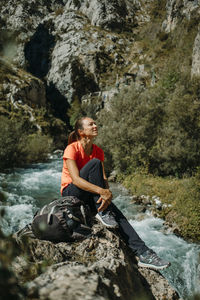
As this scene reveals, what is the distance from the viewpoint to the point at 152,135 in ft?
48.2

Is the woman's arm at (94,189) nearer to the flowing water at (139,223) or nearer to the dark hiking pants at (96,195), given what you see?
the dark hiking pants at (96,195)

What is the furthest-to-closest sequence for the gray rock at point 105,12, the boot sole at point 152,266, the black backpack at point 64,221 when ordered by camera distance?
the gray rock at point 105,12
the boot sole at point 152,266
the black backpack at point 64,221

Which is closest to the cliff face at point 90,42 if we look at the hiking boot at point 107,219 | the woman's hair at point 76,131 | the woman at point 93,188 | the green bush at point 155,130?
the green bush at point 155,130

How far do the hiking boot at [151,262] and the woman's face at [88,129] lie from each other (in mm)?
2182

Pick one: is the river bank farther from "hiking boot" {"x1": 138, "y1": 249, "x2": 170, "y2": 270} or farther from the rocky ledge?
the rocky ledge

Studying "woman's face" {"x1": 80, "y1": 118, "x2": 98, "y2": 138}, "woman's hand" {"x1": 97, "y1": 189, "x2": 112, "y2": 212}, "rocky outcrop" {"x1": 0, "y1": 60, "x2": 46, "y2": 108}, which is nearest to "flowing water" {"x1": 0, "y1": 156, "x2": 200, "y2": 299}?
"woman's hand" {"x1": 97, "y1": 189, "x2": 112, "y2": 212}

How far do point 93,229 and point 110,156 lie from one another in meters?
13.5

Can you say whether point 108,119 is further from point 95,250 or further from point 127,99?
point 95,250

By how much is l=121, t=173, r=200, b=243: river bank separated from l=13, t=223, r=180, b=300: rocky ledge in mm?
5291

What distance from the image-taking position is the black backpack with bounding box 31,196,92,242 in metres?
2.93

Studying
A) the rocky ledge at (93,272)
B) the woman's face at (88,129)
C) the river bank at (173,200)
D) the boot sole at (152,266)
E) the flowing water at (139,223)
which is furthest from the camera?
the river bank at (173,200)

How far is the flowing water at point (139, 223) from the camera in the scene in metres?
5.71

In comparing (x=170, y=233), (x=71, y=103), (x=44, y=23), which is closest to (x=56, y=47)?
(x=44, y=23)

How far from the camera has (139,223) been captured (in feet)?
29.3
